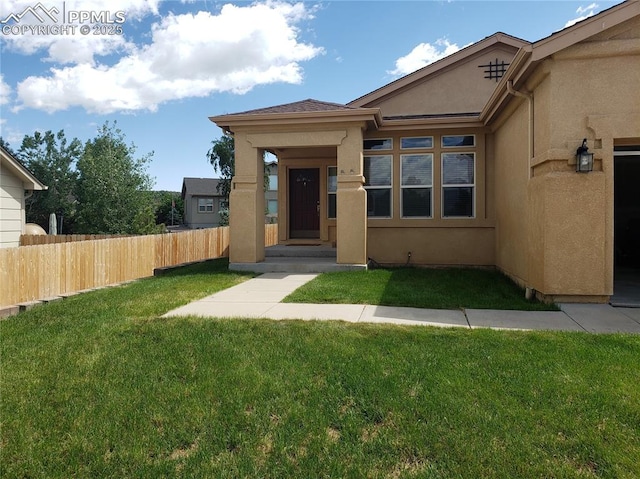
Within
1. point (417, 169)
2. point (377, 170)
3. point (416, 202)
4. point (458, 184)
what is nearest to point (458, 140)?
point (458, 184)

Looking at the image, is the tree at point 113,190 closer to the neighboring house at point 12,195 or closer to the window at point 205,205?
the neighboring house at point 12,195

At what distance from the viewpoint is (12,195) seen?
1249 centimetres

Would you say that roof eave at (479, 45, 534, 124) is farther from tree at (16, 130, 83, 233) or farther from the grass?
tree at (16, 130, 83, 233)

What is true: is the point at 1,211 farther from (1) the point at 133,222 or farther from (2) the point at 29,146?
(2) the point at 29,146

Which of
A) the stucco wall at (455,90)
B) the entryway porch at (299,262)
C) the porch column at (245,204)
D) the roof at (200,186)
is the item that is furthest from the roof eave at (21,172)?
the roof at (200,186)

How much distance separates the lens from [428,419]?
3.05 metres

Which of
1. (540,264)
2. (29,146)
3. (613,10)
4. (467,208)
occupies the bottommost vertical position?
(540,264)

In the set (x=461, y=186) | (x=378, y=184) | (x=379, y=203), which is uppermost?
(x=378, y=184)

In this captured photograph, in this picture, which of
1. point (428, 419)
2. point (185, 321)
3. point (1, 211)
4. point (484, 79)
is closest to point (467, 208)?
point (484, 79)

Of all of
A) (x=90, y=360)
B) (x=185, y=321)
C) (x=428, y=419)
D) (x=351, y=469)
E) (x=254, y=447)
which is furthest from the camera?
(x=185, y=321)

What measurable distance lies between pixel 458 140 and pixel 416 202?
1937 mm

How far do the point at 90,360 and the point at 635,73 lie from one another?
8226 mm

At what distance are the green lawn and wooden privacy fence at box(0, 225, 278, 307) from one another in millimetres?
2761

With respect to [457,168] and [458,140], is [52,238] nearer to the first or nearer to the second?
[457,168]
